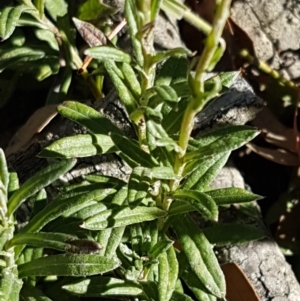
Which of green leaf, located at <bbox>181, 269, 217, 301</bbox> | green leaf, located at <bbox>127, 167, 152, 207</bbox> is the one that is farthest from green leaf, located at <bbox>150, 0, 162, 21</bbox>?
green leaf, located at <bbox>181, 269, 217, 301</bbox>

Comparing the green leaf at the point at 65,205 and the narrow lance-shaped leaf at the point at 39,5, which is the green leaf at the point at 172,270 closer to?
the green leaf at the point at 65,205

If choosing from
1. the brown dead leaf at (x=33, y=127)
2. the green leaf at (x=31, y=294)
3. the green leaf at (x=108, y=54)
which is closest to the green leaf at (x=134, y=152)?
the green leaf at (x=108, y=54)

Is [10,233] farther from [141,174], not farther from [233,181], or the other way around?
[233,181]

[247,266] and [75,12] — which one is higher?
[75,12]

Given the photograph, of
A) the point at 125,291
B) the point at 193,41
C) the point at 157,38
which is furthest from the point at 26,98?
the point at 125,291

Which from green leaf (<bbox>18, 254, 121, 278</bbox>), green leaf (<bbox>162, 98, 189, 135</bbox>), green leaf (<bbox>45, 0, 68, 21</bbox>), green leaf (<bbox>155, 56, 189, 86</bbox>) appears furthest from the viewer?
green leaf (<bbox>45, 0, 68, 21</bbox>)

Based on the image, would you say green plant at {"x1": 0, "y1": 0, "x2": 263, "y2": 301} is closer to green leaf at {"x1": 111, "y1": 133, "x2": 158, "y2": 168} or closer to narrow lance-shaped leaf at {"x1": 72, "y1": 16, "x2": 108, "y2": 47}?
green leaf at {"x1": 111, "y1": 133, "x2": 158, "y2": 168}

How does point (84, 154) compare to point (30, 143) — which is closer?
point (84, 154)
